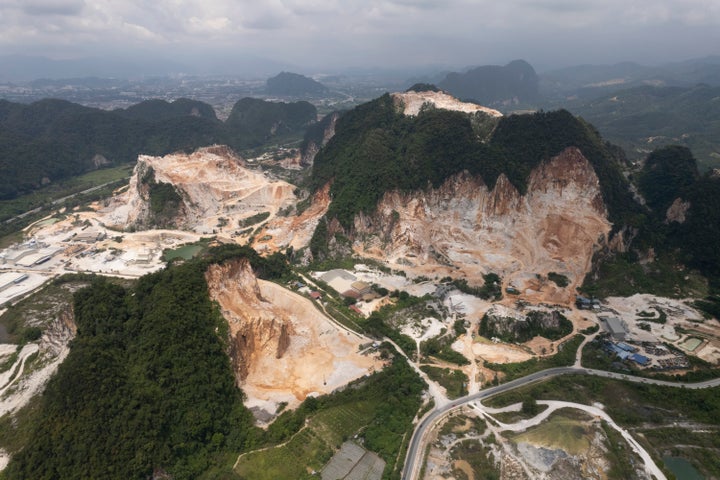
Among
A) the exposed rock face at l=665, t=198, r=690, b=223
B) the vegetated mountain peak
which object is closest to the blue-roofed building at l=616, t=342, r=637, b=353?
the exposed rock face at l=665, t=198, r=690, b=223

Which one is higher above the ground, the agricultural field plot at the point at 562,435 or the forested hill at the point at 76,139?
the forested hill at the point at 76,139

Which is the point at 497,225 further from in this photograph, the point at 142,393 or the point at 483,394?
the point at 142,393

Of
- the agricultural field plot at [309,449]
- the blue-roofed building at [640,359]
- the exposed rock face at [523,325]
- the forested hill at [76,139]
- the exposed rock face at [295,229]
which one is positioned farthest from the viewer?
the forested hill at [76,139]

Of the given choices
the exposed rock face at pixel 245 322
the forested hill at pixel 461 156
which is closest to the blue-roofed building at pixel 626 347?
the forested hill at pixel 461 156

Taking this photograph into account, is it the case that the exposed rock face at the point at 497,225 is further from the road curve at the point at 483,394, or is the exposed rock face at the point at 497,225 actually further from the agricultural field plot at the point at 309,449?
the agricultural field plot at the point at 309,449

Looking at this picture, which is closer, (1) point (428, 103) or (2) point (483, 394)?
(2) point (483, 394)

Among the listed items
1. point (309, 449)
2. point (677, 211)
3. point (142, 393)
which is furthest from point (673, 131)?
point (142, 393)

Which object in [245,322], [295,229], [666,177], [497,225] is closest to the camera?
[245,322]
